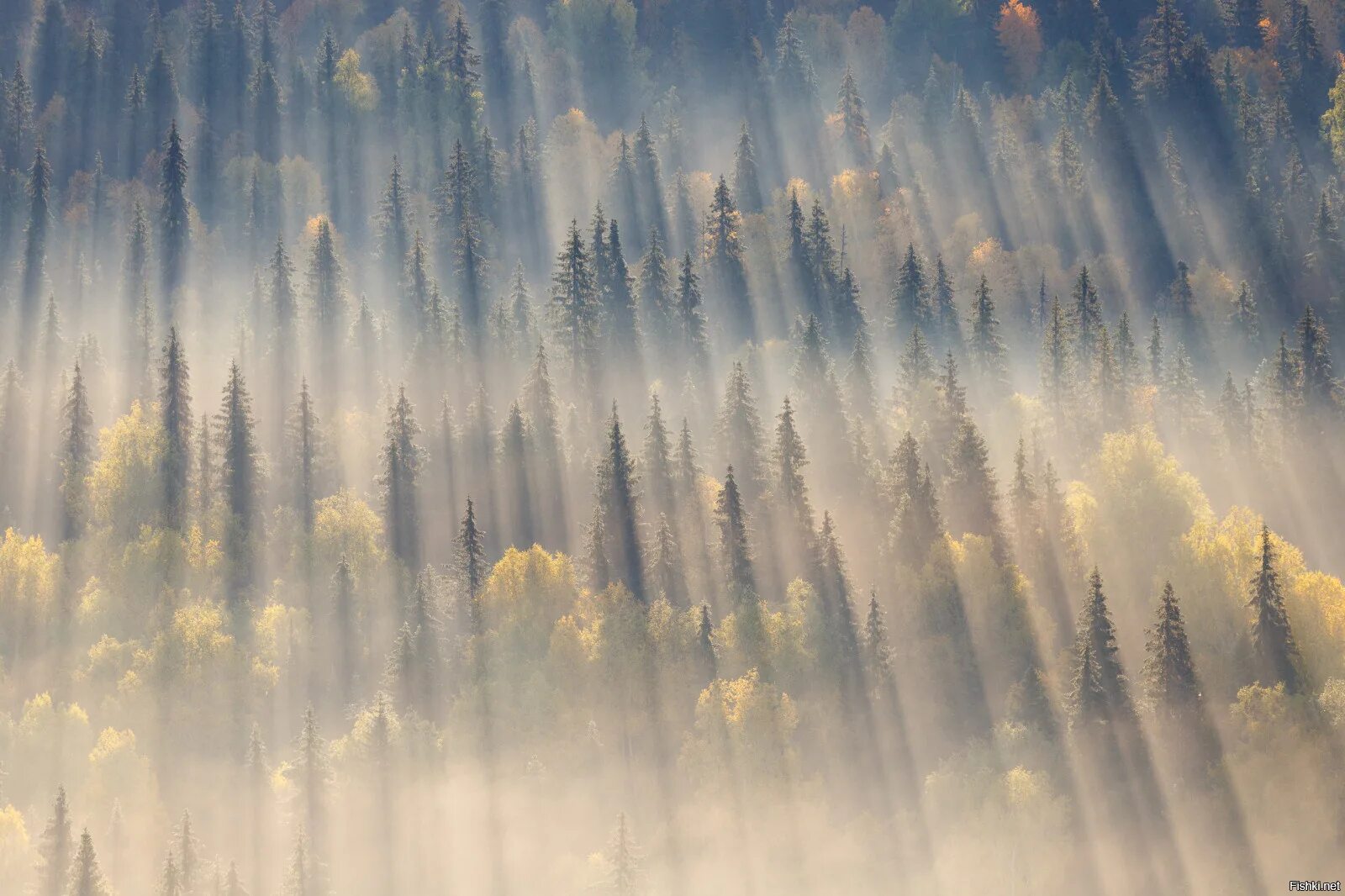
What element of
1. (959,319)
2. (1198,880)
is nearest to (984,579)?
(1198,880)

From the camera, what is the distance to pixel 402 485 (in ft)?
465

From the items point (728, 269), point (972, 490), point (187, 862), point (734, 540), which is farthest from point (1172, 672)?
point (728, 269)

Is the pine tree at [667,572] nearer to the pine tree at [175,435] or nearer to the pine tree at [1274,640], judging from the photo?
the pine tree at [175,435]

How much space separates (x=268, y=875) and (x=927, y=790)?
4224 centimetres

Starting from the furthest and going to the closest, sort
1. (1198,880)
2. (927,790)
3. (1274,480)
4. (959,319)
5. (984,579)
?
(959,319) → (1274,480) → (984,579) → (927,790) → (1198,880)

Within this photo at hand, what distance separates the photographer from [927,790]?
109938 mm

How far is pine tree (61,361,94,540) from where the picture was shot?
14288 centimetres

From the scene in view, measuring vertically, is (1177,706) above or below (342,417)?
below

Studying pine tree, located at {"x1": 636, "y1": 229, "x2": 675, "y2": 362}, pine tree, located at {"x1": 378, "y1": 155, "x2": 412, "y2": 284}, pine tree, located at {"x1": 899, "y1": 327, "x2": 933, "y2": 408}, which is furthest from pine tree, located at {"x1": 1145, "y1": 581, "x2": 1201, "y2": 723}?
pine tree, located at {"x1": 378, "y1": 155, "x2": 412, "y2": 284}

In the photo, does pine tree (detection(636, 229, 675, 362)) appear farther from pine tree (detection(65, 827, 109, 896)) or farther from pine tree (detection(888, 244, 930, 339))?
pine tree (detection(65, 827, 109, 896))

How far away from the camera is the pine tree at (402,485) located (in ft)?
458

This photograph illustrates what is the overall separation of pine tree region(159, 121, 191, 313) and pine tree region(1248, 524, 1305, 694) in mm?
115207

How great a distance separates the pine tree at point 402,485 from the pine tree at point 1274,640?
6495 centimetres

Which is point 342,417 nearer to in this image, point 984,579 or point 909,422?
point 909,422
